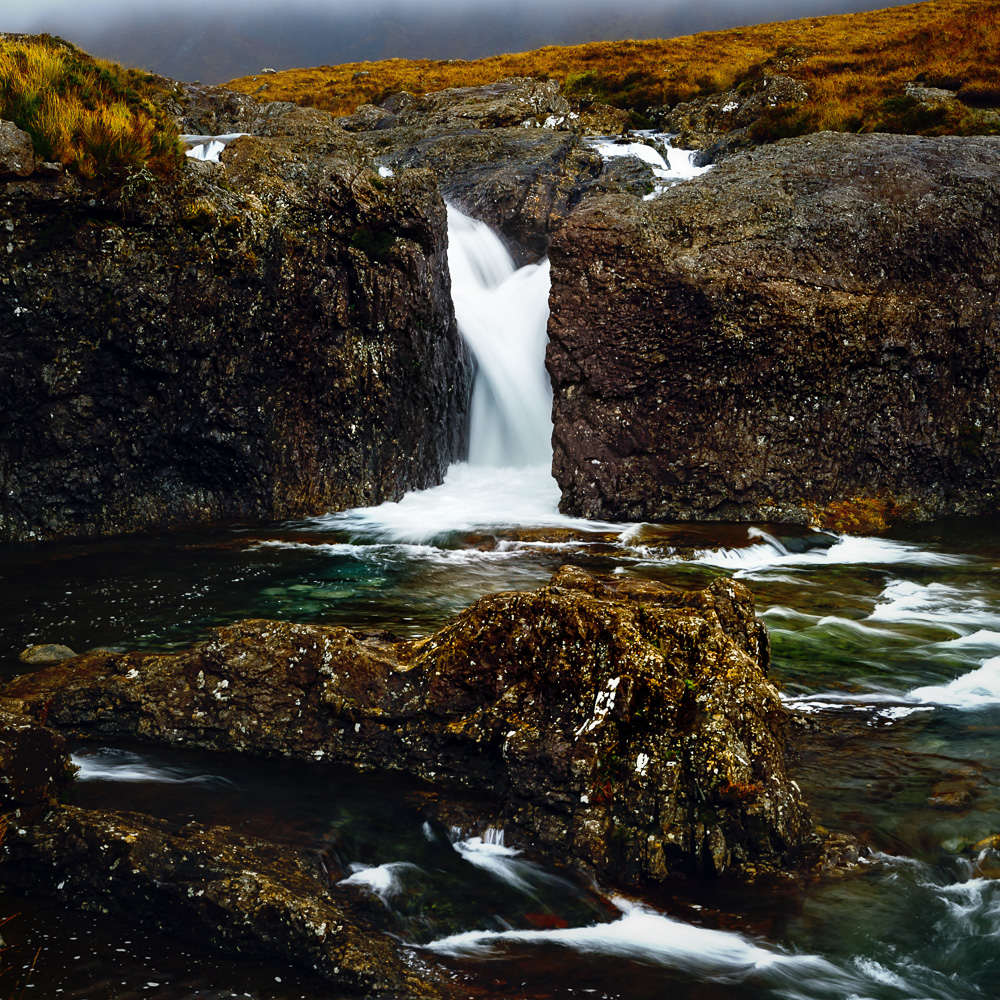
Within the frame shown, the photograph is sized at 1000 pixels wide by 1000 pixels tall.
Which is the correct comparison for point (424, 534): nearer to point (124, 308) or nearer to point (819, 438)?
point (124, 308)

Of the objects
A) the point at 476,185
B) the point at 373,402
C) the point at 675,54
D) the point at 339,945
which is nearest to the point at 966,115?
the point at 476,185

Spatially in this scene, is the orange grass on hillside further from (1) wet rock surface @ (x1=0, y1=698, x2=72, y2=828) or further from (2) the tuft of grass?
(1) wet rock surface @ (x1=0, y1=698, x2=72, y2=828)

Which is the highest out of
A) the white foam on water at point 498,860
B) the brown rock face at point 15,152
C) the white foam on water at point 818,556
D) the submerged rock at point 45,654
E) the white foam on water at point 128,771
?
the brown rock face at point 15,152

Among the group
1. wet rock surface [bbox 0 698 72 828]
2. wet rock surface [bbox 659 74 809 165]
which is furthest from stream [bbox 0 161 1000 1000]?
wet rock surface [bbox 659 74 809 165]

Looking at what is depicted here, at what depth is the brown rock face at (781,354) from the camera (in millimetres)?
12531

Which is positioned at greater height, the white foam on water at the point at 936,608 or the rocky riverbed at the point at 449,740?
the rocky riverbed at the point at 449,740

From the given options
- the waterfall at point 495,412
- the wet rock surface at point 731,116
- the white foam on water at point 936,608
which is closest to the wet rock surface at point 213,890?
the white foam on water at point 936,608

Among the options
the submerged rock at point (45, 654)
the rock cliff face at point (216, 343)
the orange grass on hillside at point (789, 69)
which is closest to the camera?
the submerged rock at point (45, 654)

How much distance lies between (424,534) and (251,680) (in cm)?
634

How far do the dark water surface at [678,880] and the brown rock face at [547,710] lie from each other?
0.22 meters

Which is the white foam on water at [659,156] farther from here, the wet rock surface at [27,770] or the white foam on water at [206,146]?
the wet rock surface at [27,770]

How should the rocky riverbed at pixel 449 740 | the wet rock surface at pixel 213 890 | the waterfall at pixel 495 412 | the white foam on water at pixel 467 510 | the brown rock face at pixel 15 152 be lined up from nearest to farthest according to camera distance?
the wet rock surface at pixel 213 890
the rocky riverbed at pixel 449 740
the brown rock face at pixel 15 152
the white foam on water at pixel 467 510
the waterfall at pixel 495 412

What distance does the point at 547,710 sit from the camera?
17.1ft

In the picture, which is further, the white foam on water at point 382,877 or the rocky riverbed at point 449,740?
the white foam on water at point 382,877
